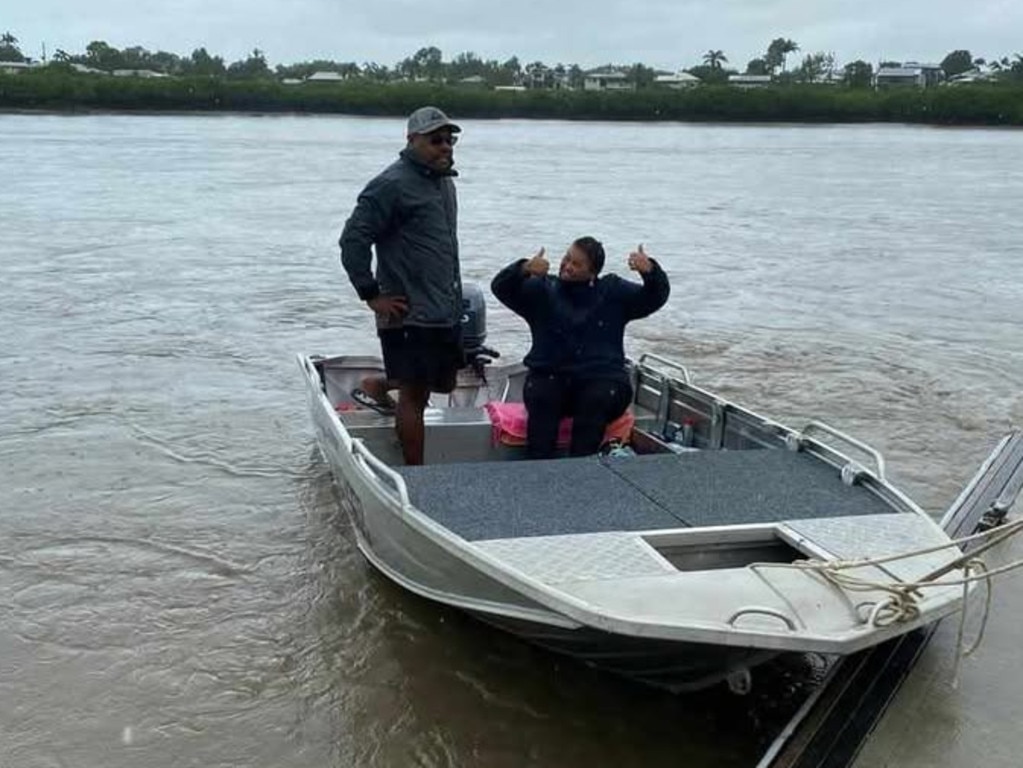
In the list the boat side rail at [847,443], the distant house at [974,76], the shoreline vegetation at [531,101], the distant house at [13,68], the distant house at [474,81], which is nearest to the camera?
the boat side rail at [847,443]

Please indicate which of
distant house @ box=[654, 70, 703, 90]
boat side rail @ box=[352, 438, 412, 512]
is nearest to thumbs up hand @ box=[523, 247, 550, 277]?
boat side rail @ box=[352, 438, 412, 512]

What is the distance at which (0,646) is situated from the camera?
5.34 metres

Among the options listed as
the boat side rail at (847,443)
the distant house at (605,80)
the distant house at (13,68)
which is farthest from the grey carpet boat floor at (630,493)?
the distant house at (605,80)

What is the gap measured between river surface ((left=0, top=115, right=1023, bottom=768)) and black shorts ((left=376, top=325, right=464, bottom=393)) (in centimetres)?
107

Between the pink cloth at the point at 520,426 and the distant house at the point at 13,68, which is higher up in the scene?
the pink cloth at the point at 520,426

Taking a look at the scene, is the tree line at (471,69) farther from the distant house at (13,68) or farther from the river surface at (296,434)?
the river surface at (296,434)

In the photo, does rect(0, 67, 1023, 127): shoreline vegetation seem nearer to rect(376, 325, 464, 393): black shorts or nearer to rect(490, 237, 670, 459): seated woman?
rect(490, 237, 670, 459): seated woman

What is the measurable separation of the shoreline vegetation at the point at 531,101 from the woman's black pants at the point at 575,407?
7622 cm

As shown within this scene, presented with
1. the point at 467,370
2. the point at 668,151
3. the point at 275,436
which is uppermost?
the point at 467,370

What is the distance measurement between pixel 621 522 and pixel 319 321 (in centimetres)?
892

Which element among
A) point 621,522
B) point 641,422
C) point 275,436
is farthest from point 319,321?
point 621,522

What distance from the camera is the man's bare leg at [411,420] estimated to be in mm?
6117

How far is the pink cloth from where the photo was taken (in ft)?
20.0

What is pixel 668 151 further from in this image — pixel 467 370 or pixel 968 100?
pixel 467 370
